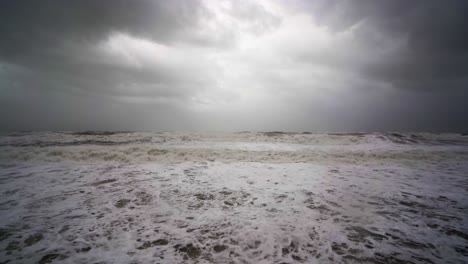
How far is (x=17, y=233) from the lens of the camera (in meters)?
Result: 4.39

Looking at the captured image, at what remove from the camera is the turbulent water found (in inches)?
152

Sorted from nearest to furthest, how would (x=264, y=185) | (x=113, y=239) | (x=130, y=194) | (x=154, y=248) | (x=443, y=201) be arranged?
1. (x=154, y=248)
2. (x=113, y=239)
3. (x=443, y=201)
4. (x=130, y=194)
5. (x=264, y=185)

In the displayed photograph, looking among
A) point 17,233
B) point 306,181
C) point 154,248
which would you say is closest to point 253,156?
point 306,181

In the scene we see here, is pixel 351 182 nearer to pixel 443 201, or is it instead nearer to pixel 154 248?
pixel 443 201

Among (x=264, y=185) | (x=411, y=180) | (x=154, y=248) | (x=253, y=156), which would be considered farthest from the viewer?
(x=253, y=156)

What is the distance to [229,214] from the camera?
5.38 metres

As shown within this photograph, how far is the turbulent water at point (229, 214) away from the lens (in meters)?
3.87

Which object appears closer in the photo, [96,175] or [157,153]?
[96,175]

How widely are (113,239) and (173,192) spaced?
2.68m

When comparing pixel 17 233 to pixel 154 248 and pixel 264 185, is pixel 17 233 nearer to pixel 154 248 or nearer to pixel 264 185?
pixel 154 248

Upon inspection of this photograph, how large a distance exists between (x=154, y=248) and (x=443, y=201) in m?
8.52

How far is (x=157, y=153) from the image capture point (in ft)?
43.6

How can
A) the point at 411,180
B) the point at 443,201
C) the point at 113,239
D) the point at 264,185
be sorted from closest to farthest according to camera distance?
the point at 113,239
the point at 443,201
the point at 264,185
the point at 411,180

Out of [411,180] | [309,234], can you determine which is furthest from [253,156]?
[309,234]
